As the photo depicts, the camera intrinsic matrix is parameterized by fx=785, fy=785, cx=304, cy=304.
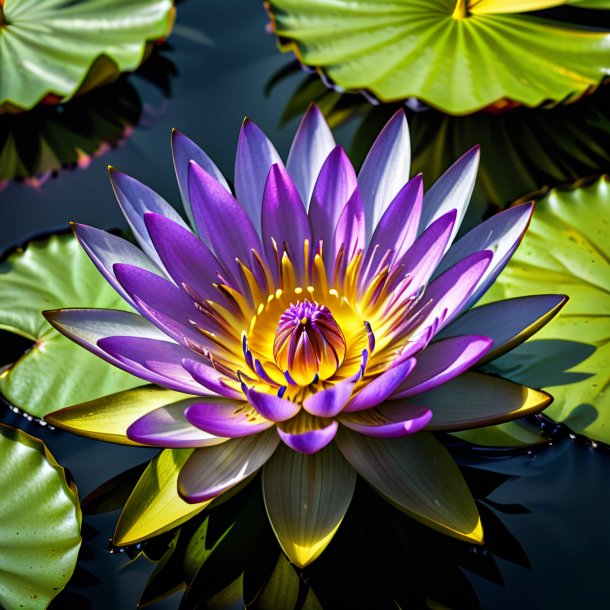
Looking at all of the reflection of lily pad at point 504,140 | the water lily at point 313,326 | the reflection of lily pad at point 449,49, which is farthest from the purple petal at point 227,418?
the reflection of lily pad at point 449,49

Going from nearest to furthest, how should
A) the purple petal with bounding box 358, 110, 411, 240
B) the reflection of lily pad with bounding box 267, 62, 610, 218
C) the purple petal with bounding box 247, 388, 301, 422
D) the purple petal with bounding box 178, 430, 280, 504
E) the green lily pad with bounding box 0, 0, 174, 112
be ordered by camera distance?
1. the purple petal with bounding box 247, 388, 301, 422
2. the purple petal with bounding box 178, 430, 280, 504
3. the purple petal with bounding box 358, 110, 411, 240
4. the reflection of lily pad with bounding box 267, 62, 610, 218
5. the green lily pad with bounding box 0, 0, 174, 112

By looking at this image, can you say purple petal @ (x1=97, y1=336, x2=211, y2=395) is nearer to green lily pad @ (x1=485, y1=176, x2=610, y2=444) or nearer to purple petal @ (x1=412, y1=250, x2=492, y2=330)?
purple petal @ (x1=412, y1=250, x2=492, y2=330)

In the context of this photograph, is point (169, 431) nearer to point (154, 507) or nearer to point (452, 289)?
point (154, 507)

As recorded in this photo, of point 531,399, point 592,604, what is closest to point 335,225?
point 531,399

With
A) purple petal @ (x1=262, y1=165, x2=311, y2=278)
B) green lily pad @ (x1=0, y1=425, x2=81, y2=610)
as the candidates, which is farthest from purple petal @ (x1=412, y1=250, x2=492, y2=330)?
green lily pad @ (x1=0, y1=425, x2=81, y2=610)

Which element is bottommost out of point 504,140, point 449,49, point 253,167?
point 253,167

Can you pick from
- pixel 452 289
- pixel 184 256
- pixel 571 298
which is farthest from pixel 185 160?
pixel 571 298

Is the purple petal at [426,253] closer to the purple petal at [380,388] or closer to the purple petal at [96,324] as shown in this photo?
the purple petal at [380,388]
